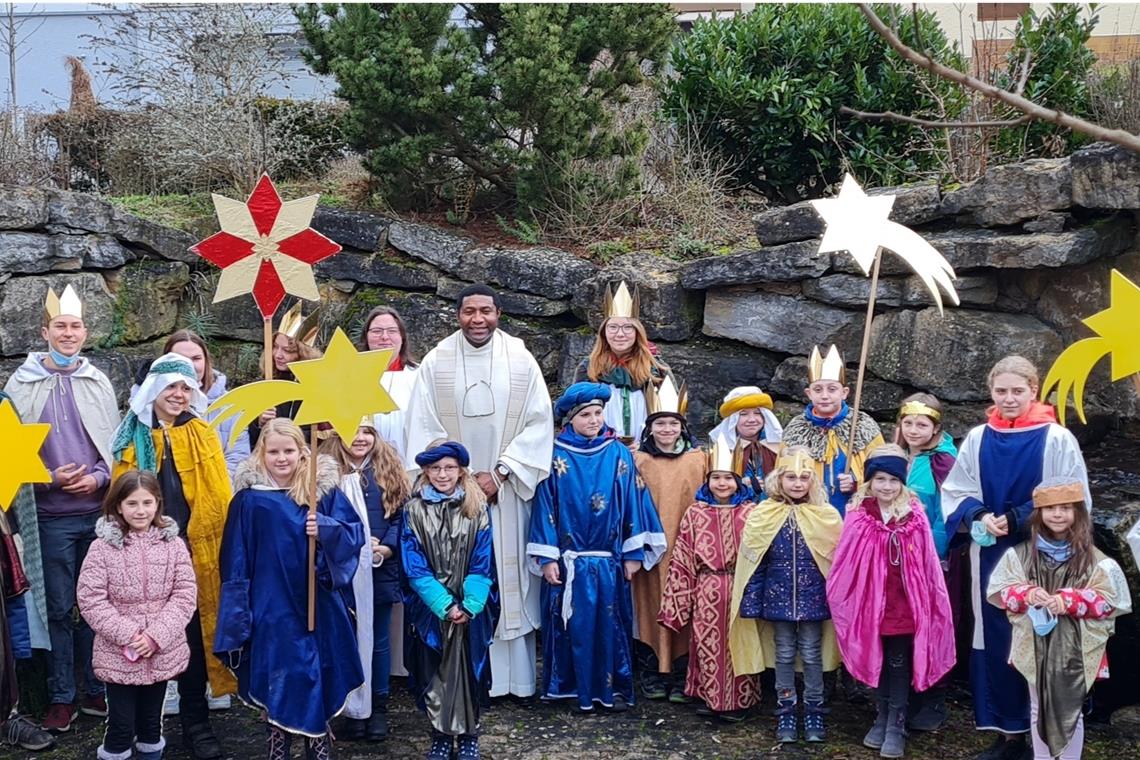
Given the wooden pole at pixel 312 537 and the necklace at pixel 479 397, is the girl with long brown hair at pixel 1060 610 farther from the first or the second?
the wooden pole at pixel 312 537

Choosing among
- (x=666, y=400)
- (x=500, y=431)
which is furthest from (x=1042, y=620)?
(x=500, y=431)

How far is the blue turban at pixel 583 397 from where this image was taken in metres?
5.78

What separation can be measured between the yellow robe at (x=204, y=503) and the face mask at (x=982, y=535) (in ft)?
10.5

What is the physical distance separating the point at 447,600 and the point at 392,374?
1.64 m

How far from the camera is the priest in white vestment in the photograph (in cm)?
588

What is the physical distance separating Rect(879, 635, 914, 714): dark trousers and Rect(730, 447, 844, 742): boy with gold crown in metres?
0.25

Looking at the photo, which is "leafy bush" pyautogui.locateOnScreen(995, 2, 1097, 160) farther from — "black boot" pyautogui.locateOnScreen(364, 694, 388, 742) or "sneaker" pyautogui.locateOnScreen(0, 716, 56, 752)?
"sneaker" pyautogui.locateOnScreen(0, 716, 56, 752)

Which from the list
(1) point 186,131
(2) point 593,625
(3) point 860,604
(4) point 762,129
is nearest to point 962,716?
(3) point 860,604

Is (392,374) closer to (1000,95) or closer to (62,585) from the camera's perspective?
(62,585)

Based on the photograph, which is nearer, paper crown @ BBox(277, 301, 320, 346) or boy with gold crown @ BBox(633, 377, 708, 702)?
boy with gold crown @ BBox(633, 377, 708, 702)

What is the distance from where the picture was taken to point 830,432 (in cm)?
592

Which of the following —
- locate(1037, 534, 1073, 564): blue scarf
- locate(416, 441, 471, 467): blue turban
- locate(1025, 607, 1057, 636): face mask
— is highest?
locate(416, 441, 471, 467): blue turban

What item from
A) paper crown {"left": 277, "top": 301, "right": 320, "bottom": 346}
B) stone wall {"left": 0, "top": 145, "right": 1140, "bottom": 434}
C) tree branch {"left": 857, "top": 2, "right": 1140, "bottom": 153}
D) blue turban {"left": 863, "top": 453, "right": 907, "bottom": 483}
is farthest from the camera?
stone wall {"left": 0, "top": 145, "right": 1140, "bottom": 434}

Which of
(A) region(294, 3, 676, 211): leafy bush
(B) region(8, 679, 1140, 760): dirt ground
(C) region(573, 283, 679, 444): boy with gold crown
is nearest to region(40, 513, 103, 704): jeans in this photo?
(B) region(8, 679, 1140, 760): dirt ground
